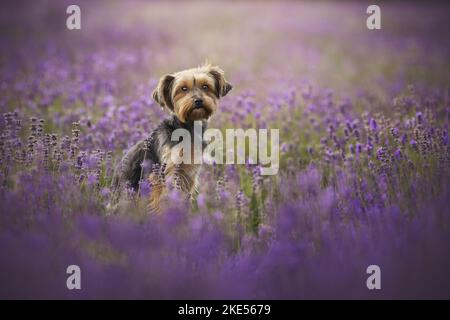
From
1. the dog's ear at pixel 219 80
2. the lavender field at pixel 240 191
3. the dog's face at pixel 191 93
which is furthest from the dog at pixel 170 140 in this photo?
the lavender field at pixel 240 191

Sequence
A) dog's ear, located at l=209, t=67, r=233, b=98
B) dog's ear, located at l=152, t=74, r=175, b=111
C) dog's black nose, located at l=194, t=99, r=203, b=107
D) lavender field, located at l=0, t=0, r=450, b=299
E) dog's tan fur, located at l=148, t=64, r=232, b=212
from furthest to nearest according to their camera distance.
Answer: dog's ear, located at l=209, t=67, r=233, b=98, dog's ear, located at l=152, t=74, r=175, b=111, dog's black nose, located at l=194, t=99, r=203, b=107, dog's tan fur, located at l=148, t=64, r=232, b=212, lavender field, located at l=0, t=0, r=450, b=299

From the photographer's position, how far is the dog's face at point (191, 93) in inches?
216

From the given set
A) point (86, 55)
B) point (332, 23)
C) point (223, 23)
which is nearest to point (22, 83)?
point (86, 55)

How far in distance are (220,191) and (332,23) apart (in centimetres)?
1243

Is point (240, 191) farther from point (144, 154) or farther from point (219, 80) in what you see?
point (219, 80)

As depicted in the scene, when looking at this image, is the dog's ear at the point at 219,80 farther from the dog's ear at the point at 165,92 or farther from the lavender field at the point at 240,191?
the lavender field at the point at 240,191

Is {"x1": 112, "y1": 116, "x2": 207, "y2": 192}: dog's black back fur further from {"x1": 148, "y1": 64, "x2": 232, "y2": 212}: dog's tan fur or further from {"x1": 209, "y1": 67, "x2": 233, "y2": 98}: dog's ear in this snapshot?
{"x1": 209, "y1": 67, "x2": 233, "y2": 98}: dog's ear

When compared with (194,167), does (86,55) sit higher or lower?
higher

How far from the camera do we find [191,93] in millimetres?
5551

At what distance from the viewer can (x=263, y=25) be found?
15.7m

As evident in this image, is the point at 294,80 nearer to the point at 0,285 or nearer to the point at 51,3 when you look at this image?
the point at 0,285

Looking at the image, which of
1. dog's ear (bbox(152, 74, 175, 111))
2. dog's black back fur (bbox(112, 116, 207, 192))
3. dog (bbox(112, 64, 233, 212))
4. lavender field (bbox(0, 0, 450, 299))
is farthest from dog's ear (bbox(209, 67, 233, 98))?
lavender field (bbox(0, 0, 450, 299))

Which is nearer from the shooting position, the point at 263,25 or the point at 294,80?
the point at 294,80

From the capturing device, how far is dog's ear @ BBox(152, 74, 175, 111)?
573 cm
